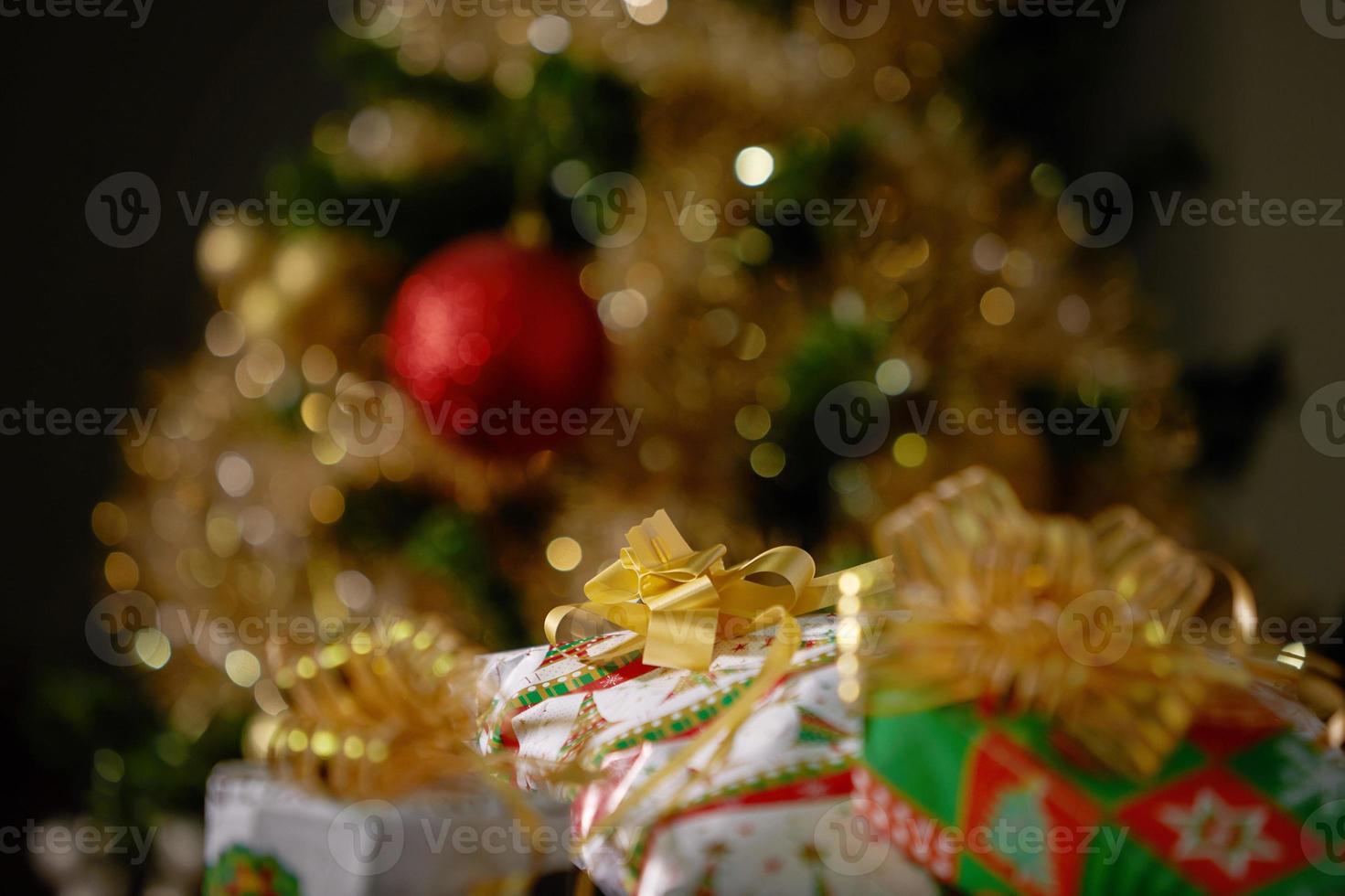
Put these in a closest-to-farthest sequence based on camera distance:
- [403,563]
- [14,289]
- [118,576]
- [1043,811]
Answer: [1043,811]
[403,563]
[118,576]
[14,289]

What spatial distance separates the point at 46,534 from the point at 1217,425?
161cm

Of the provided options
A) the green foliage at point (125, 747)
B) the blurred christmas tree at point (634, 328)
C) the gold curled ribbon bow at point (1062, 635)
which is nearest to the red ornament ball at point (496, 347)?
the blurred christmas tree at point (634, 328)

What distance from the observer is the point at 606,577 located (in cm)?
43

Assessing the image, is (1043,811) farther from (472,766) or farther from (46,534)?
(46,534)

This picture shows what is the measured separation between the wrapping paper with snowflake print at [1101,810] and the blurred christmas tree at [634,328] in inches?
23.4

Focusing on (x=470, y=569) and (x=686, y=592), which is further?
(x=470, y=569)

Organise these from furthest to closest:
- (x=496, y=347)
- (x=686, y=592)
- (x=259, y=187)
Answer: (x=259, y=187)
(x=496, y=347)
(x=686, y=592)

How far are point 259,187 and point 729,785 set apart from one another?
5.01 ft

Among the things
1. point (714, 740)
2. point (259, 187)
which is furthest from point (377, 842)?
point (259, 187)

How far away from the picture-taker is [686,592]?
40 centimetres

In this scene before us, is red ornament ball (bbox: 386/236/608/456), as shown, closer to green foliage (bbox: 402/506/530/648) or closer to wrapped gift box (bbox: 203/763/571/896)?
green foliage (bbox: 402/506/530/648)

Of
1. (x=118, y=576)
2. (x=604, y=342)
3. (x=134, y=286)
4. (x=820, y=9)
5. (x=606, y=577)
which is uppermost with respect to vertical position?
(x=820, y=9)

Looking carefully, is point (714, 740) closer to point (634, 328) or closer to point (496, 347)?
point (496, 347)

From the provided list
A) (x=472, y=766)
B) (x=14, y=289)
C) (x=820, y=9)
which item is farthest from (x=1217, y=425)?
(x=14, y=289)
